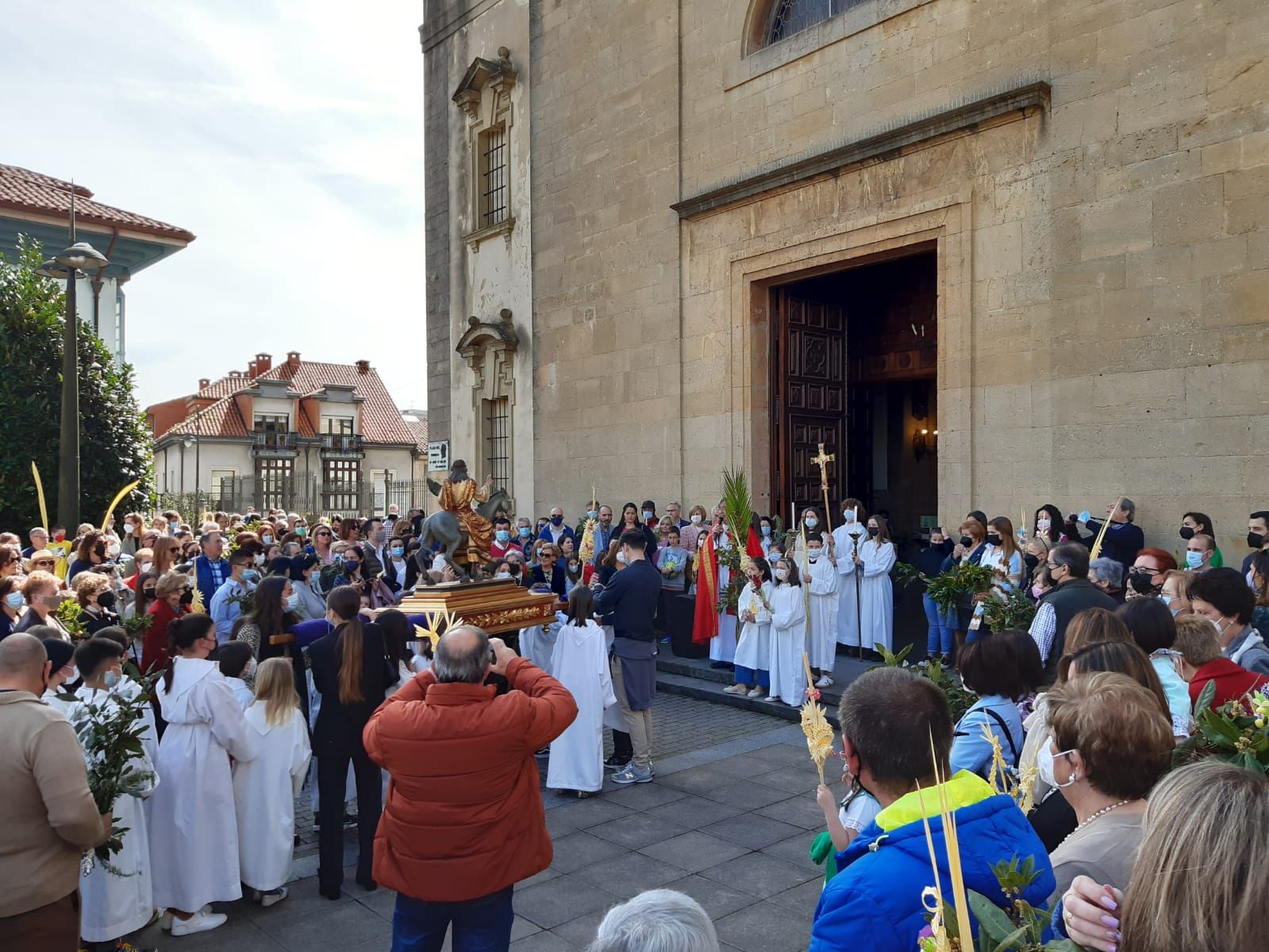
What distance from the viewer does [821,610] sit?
1095 centimetres

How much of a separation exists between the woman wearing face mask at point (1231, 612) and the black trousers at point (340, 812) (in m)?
4.82

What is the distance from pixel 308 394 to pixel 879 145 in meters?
44.9

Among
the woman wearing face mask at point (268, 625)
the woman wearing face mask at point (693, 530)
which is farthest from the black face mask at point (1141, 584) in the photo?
the woman wearing face mask at point (693, 530)

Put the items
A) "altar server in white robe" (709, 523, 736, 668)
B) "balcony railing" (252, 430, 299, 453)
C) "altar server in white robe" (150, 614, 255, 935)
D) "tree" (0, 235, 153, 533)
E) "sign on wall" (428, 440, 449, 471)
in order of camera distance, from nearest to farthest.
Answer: "altar server in white robe" (150, 614, 255, 935), "altar server in white robe" (709, 523, 736, 668), "tree" (0, 235, 153, 533), "sign on wall" (428, 440, 449, 471), "balcony railing" (252, 430, 299, 453)

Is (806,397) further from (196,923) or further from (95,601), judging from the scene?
(196,923)

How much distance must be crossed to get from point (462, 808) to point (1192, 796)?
2.76m

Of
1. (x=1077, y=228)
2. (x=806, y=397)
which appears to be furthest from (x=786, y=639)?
(x=806, y=397)

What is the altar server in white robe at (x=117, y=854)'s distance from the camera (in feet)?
15.6

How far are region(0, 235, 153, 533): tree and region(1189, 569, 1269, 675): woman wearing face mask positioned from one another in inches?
694

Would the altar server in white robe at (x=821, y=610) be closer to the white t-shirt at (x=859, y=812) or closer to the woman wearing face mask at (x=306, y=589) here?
the woman wearing face mask at (x=306, y=589)

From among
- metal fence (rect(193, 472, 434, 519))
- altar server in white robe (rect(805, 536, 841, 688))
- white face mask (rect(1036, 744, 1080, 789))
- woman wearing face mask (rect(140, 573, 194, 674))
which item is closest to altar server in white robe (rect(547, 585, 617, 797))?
woman wearing face mask (rect(140, 573, 194, 674))

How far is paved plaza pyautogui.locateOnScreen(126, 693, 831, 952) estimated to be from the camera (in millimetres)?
5035

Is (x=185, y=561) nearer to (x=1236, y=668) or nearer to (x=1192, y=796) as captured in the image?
(x=1236, y=668)

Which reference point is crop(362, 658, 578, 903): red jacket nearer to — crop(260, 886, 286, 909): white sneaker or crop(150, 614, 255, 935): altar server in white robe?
crop(150, 614, 255, 935): altar server in white robe
